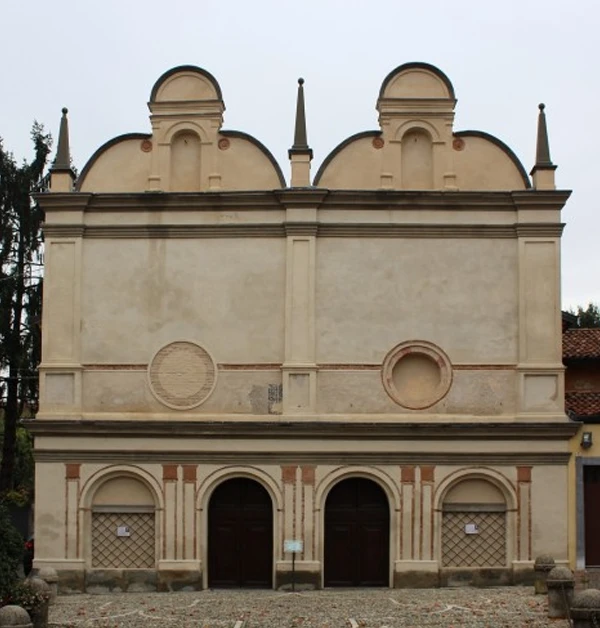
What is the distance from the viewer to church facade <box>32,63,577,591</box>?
26844 mm

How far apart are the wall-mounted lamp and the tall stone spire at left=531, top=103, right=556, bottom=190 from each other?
5.96 metres

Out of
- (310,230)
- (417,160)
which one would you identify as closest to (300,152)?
(310,230)

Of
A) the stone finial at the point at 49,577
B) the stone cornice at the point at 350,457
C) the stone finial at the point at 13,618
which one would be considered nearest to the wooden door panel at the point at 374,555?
the stone cornice at the point at 350,457

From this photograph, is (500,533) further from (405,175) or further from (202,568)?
(405,175)

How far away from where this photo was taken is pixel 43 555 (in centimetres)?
2694

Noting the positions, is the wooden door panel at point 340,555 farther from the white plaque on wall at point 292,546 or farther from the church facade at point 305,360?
the white plaque on wall at point 292,546

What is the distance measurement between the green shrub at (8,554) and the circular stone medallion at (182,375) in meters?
6.54

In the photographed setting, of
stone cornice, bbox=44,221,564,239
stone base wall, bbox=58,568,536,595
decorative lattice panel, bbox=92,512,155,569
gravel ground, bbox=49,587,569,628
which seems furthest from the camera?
stone cornice, bbox=44,221,564,239

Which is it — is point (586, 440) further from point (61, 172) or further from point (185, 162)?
point (61, 172)

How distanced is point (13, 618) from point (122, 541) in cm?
962

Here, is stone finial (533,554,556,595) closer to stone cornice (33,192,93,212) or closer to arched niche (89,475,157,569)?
arched niche (89,475,157,569)

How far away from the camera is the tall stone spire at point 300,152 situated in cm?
2781

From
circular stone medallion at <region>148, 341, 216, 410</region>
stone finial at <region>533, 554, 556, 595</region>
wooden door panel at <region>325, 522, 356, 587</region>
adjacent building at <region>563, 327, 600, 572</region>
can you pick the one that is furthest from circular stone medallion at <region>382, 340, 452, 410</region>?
stone finial at <region>533, 554, 556, 595</region>

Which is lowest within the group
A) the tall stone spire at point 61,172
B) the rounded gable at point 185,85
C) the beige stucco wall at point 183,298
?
the beige stucco wall at point 183,298
